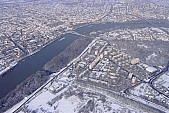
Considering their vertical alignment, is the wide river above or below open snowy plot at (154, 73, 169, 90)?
above

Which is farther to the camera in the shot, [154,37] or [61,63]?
[154,37]

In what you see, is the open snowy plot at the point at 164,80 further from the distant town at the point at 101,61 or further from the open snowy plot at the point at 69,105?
the open snowy plot at the point at 69,105

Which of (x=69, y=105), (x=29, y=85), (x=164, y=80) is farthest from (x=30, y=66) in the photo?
(x=164, y=80)

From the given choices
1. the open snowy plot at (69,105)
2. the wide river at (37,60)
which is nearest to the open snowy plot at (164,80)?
the open snowy plot at (69,105)

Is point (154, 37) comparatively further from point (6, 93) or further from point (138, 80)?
point (6, 93)

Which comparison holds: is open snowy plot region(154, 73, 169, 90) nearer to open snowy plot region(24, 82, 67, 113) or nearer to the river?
open snowy plot region(24, 82, 67, 113)

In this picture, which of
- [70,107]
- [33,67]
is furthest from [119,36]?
[70,107]

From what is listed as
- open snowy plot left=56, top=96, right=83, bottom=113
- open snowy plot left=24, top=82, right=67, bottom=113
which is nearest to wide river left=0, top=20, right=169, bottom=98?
open snowy plot left=24, top=82, right=67, bottom=113
